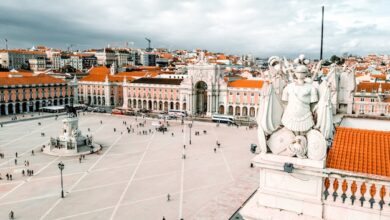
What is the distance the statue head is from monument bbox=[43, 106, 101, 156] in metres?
38.3

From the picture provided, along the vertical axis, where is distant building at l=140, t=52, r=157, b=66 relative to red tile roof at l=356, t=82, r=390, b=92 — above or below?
above

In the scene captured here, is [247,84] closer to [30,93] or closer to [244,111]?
[244,111]

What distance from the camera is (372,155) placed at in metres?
7.52

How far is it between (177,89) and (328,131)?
75.8 metres

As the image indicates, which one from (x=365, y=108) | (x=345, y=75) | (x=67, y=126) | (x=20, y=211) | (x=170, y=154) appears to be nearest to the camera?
(x=345, y=75)

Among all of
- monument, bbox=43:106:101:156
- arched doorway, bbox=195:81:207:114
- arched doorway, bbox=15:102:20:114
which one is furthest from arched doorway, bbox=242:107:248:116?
arched doorway, bbox=15:102:20:114

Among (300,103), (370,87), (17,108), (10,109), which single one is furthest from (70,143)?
(370,87)

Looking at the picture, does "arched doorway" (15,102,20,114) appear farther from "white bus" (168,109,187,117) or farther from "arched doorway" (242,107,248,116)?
"arched doorway" (242,107,248,116)

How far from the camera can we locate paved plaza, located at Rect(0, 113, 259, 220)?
24.5 meters

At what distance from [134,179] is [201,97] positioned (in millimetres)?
52413

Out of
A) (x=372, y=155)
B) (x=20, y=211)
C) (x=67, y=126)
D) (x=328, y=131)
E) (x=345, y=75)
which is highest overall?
(x=345, y=75)

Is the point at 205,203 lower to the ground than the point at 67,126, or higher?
lower

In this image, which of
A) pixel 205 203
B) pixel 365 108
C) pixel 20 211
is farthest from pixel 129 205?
pixel 365 108

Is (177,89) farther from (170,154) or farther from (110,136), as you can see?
(170,154)
